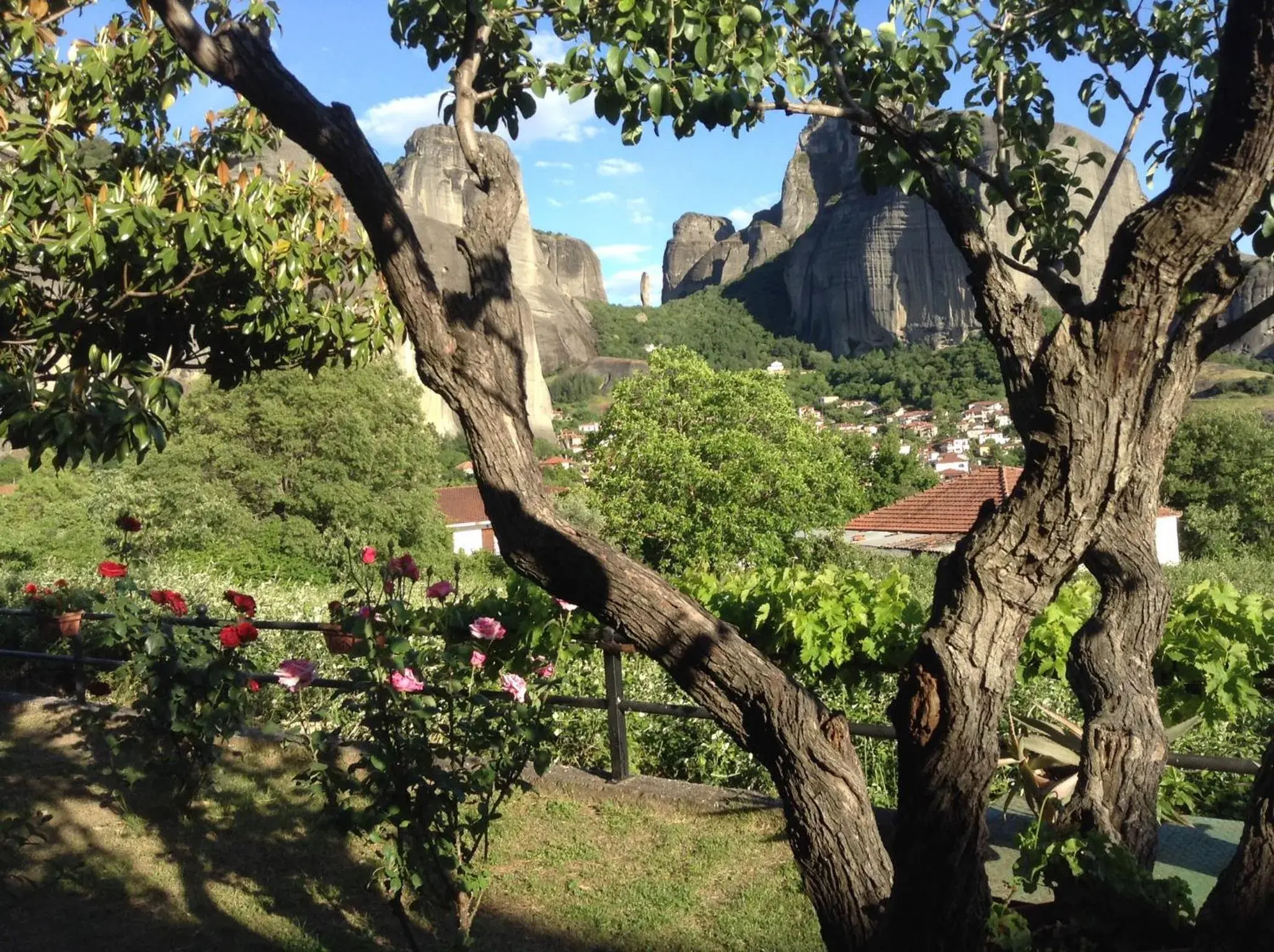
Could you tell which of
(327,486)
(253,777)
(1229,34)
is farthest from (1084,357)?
(327,486)

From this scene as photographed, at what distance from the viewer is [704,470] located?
27.6 meters

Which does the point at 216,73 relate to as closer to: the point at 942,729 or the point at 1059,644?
the point at 942,729

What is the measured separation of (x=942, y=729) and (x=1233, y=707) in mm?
2512

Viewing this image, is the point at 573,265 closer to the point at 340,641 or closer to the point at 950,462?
the point at 950,462

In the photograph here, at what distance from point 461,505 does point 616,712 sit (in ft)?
146

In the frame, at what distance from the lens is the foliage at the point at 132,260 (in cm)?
359

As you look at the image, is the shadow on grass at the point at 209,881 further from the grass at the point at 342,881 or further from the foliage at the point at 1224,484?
the foliage at the point at 1224,484

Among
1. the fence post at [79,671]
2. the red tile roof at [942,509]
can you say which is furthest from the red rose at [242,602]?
the red tile roof at [942,509]

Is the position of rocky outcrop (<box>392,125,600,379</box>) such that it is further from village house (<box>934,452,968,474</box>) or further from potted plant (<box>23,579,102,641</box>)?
potted plant (<box>23,579,102,641</box>)

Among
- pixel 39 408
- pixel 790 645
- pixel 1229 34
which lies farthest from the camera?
pixel 790 645

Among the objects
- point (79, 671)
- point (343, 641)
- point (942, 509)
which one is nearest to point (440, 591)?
point (343, 641)

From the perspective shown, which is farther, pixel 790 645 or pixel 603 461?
pixel 603 461

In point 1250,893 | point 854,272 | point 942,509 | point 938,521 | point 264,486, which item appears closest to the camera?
point 1250,893

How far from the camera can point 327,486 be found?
989 inches
